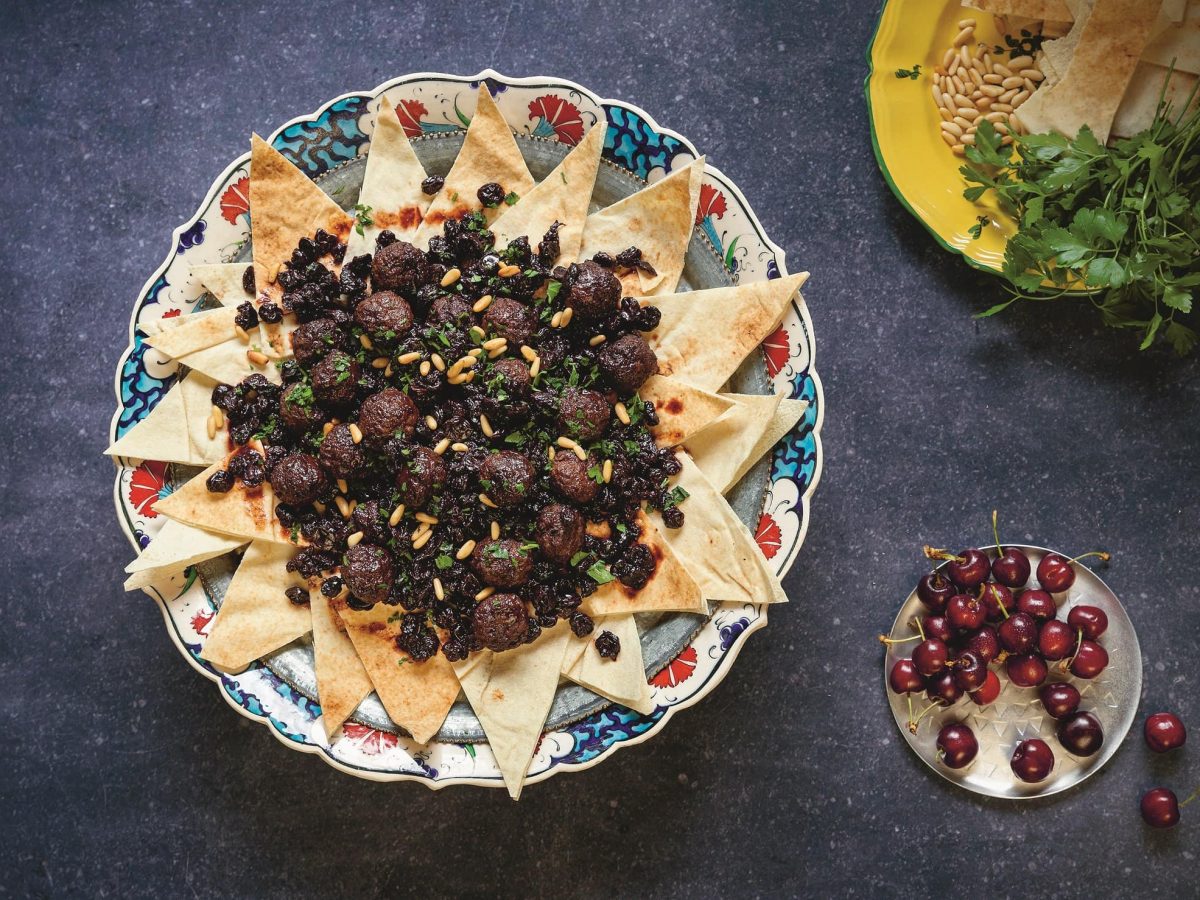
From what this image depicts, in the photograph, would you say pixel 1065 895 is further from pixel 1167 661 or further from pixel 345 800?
pixel 345 800

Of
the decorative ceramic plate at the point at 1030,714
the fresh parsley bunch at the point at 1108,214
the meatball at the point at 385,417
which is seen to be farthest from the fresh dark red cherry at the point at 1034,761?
the meatball at the point at 385,417

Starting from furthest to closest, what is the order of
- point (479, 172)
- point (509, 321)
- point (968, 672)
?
1. point (968, 672)
2. point (479, 172)
3. point (509, 321)

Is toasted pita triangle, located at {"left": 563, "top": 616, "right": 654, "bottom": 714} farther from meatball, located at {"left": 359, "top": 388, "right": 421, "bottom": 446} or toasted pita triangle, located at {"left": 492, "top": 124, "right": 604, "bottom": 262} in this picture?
toasted pita triangle, located at {"left": 492, "top": 124, "right": 604, "bottom": 262}

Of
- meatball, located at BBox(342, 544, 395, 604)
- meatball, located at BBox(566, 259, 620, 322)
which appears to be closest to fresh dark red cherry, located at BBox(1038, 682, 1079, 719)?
meatball, located at BBox(566, 259, 620, 322)

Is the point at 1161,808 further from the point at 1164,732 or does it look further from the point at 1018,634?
the point at 1018,634

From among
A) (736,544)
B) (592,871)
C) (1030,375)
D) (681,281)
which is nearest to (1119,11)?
(1030,375)

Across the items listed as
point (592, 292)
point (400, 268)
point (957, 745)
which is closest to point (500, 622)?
point (592, 292)

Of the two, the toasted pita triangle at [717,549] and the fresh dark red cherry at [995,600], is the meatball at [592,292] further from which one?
the fresh dark red cherry at [995,600]
